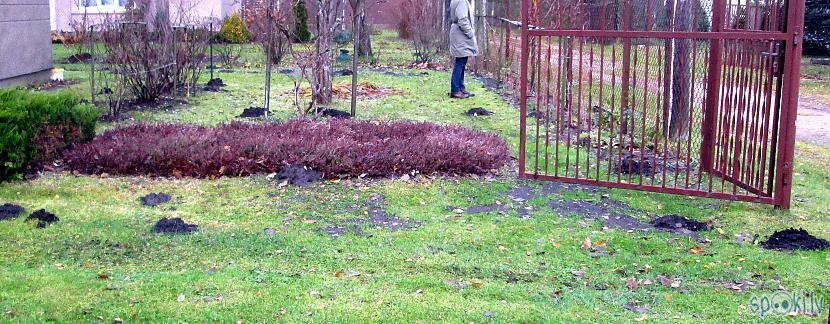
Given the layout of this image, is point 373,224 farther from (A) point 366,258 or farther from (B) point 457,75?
(B) point 457,75

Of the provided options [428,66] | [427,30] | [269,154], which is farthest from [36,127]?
[427,30]

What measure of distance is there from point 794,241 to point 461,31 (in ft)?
27.9

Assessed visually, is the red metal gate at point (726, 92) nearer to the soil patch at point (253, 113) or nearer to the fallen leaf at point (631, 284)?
the fallen leaf at point (631, 284)

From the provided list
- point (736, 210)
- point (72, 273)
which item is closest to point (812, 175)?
point (736, 210)

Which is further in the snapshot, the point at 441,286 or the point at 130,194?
the point at 130,194

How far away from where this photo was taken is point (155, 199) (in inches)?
267

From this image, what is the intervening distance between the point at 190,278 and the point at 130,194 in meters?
2.33

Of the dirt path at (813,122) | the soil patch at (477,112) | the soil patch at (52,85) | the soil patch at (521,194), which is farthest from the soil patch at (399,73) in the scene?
the soil patch at (521,194)

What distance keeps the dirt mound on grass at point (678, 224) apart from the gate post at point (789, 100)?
28.5 inches

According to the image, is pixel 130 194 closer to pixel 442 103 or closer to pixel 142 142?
pixel 142 142

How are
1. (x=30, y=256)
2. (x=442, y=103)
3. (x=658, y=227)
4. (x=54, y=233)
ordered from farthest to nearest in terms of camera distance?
(x=442, y=103) → (x=658, y=227) → (x=54, y=233) → (x=30, y=256)

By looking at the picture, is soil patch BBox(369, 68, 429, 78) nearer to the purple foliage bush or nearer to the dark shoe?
the dark shoe

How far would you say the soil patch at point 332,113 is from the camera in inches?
429

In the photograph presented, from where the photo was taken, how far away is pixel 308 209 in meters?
6.59
